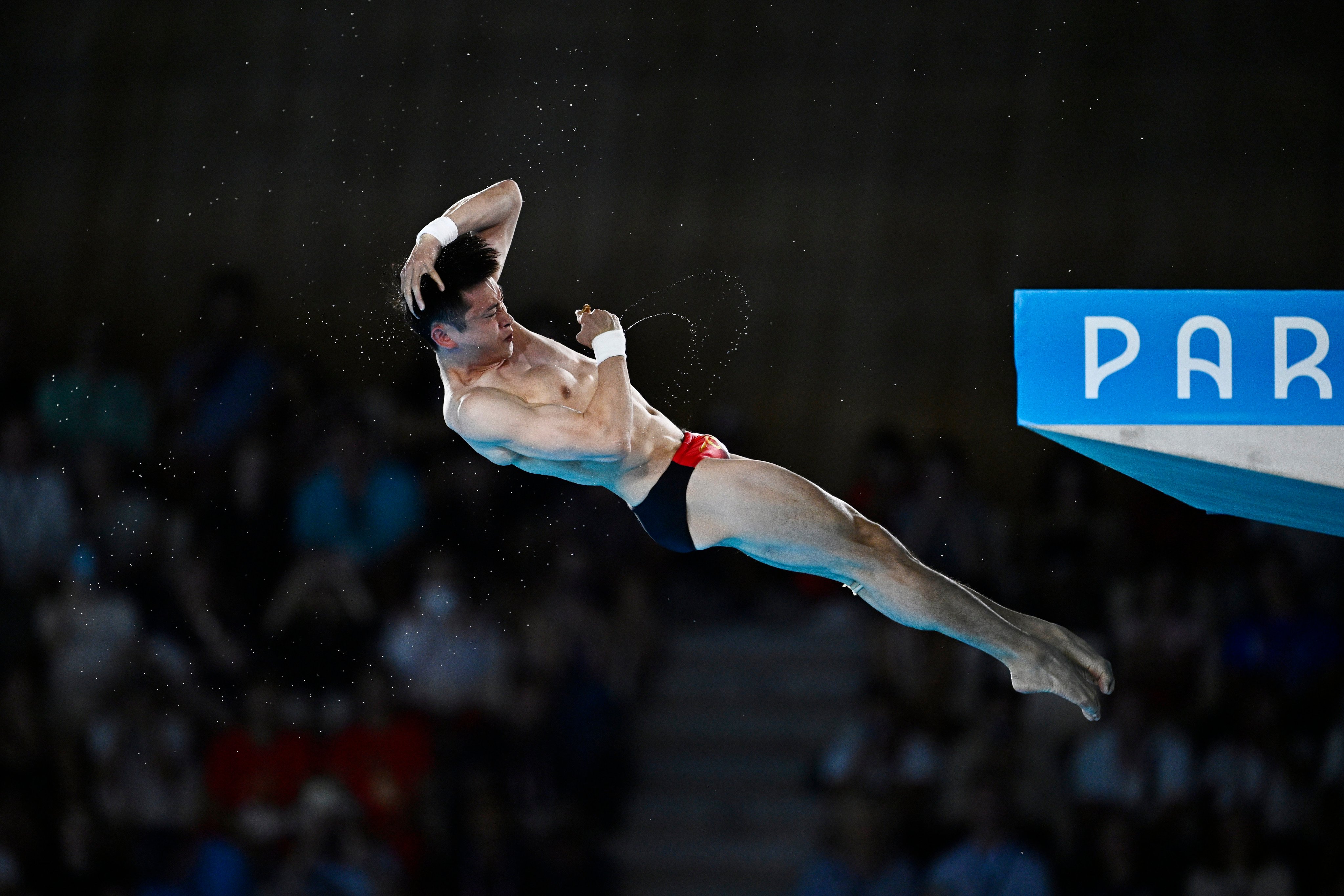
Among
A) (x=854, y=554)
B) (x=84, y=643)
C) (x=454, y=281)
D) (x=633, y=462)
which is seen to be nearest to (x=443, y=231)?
(x=454, y=281)

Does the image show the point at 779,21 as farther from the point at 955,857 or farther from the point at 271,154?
the point at 955,857

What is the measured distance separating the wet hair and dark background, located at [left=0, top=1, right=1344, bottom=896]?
10.2 ft

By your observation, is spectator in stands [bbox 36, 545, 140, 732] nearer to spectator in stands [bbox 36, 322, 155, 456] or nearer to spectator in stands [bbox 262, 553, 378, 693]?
spectator in stands [bbox 262, 553, 378, 693]

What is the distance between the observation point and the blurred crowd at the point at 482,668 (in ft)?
20.7

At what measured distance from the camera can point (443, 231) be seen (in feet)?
13.2

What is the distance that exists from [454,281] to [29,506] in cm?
428

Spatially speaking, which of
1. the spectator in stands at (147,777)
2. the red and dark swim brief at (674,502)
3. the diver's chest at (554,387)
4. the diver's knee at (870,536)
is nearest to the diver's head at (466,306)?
the diver's chest at (554,387)

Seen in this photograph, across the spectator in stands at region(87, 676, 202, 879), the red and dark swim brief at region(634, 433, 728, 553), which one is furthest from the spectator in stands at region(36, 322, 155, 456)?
the red and dark swim brief at region(634, 433, 728, 553)

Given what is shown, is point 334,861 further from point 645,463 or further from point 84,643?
point 645,463

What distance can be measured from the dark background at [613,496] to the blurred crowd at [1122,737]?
2 centimetres

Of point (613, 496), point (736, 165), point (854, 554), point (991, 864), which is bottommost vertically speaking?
point (991, 864)

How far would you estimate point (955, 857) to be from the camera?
6.18m

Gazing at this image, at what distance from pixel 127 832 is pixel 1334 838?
5454 millimetres

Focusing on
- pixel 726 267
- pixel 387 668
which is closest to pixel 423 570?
pixel 387 668
